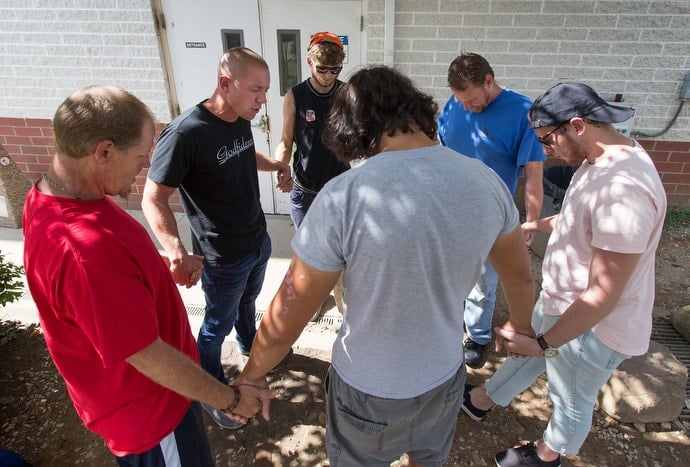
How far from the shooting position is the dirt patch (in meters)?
2.47

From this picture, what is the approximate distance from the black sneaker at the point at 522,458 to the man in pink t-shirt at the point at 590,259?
115 millimetres

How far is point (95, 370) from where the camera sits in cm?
133

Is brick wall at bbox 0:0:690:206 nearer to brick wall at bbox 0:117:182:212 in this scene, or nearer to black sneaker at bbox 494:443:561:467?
brick wall at bbox 0:117:182:212

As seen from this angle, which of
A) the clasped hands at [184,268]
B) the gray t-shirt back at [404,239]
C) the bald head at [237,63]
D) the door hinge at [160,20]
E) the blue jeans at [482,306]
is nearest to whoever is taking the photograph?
the gray t-shirt back at [404,239]

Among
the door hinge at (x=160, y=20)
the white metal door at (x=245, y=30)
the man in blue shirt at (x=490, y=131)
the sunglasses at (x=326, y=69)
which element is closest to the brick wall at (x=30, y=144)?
the white metal door at (x=245, y=30)

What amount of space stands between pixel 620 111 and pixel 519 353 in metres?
1.05

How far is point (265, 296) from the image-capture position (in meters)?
3.93

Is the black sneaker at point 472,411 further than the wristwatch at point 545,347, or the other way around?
the black sneaker at point 472,411

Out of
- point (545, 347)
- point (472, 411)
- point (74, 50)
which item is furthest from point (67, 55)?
point (545, 347)

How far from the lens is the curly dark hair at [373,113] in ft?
4.07

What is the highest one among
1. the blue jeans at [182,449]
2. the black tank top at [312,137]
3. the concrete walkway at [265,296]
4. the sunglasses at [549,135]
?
the sunglasses at [549,135]

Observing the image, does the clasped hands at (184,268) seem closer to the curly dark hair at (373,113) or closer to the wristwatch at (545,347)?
the curly dark hair at (373,113)

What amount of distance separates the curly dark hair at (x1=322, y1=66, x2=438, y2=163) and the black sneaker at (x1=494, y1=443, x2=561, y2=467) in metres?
1.97

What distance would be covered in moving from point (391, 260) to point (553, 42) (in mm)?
4264
